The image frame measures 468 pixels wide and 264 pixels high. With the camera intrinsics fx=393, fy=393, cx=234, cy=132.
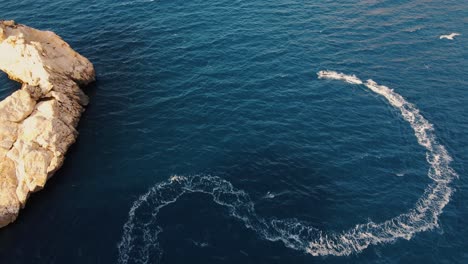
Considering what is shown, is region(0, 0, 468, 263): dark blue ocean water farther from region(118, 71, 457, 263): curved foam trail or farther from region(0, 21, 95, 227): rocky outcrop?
region(0, 21, 95, 227): rocky outcrop

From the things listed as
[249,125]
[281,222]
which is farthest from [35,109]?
[281,222]

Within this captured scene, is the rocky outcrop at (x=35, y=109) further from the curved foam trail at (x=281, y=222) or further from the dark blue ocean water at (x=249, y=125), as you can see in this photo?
the curved foam trail at (x=281, y=222)

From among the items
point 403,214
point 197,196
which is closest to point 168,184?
point 197,196

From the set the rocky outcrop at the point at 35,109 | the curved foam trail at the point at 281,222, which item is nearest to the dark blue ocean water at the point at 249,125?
the curved foam trail at the point at 281,222

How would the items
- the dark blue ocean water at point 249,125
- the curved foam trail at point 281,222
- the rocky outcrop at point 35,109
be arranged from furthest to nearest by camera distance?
the rocky outcrop at point 35,109, the dark blue ocean water at point 249,125, the curved foam trail at point 281,222

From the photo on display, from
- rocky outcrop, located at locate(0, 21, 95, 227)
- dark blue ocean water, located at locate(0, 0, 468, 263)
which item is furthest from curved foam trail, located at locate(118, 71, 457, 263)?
rocky outcrop, located at locate(0, 21, 95, 227)

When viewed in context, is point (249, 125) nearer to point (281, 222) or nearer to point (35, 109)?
point (281, 222)
